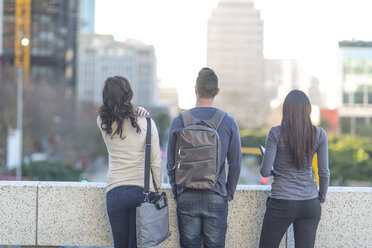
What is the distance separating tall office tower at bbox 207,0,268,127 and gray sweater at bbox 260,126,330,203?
153m

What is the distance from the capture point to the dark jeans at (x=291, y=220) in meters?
4.32

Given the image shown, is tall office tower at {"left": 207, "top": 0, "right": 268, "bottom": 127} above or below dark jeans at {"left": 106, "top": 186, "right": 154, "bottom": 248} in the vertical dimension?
above

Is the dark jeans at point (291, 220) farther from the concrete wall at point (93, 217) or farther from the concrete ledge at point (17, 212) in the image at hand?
the concrete ledge at point (17, 212)

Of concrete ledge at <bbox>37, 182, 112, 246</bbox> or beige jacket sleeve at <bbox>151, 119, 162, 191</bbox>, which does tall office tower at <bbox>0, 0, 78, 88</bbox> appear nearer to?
concrete ledge at <bbox>37, 182, 112, 246</bbox>

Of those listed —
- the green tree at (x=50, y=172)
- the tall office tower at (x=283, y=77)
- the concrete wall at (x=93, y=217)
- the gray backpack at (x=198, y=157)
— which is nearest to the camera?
the gray backpack at (x=198, y=157)

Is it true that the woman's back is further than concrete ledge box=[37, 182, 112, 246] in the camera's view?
No

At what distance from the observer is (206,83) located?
14.0 feet

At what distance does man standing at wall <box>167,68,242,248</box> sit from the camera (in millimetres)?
4191

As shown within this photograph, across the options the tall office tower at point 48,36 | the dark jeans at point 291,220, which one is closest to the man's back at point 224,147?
the dark jeans at point 291,220

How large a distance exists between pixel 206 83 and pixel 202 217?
1080mm

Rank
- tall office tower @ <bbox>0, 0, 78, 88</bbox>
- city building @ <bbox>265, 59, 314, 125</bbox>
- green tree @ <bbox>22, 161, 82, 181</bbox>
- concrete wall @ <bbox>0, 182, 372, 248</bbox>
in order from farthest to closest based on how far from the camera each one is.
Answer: city building @ <bbox>265, 59, 314, 125</bbox>
tall office tower @ <bbox>0, 0, 78, 88</bbox>
green tree @ <bbox>22, 161, 82, 181</bbox>
concrete wall @ <bbox>0, 182, 372, 248</bbox>

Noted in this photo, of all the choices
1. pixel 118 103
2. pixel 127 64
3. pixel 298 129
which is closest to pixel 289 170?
pixel 298 129

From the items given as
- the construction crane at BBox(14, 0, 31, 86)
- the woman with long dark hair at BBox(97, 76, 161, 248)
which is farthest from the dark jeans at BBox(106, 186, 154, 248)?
the construction crane at BBox(14, 0, 31, 86)

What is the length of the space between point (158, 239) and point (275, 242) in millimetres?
990
